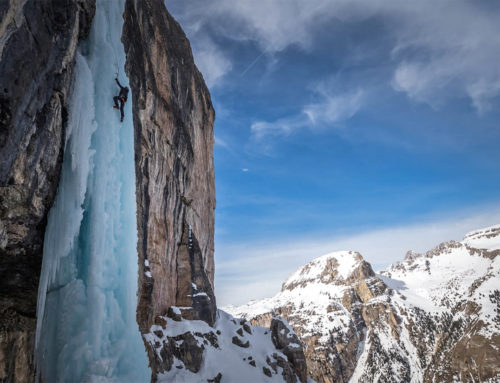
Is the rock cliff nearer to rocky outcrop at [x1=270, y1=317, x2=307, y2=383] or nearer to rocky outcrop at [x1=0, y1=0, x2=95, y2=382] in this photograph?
rocky outcrop at [x1=270, y1=317, x2=307, y2=383]

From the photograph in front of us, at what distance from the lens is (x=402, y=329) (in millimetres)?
153000

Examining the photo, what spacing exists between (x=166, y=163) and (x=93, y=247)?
1601 centimetres

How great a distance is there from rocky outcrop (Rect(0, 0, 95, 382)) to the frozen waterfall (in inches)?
17.1

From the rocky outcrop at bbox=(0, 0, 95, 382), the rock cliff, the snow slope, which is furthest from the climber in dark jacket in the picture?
the snow slope

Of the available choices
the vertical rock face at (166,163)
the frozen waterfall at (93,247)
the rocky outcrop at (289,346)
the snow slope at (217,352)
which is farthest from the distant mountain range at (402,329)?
the frozen waterfall at (93,247)

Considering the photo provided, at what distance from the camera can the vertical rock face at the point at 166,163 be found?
66.0ft

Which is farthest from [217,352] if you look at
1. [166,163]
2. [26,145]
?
[26,145]

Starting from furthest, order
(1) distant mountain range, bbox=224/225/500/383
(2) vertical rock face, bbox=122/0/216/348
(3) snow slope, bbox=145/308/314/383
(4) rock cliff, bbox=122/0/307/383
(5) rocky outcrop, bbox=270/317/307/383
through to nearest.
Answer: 1. (1) distant mountain range, bbox=224/225/500/383
2. (5) rocky outcrop, bbox=270/317/307/383
3. (3) snow slope, bbox=145/308/314/383
4. (4) rock cliff, bbox=122/0/307/383
5. (2) vertical rock face, bbox=122/0/216/348

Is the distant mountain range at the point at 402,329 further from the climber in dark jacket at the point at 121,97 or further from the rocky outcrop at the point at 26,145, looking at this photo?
the climber in dark jacket at the point at 121,97

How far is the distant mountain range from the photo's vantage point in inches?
4779

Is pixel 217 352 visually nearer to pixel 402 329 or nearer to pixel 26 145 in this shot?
pixel 26 145

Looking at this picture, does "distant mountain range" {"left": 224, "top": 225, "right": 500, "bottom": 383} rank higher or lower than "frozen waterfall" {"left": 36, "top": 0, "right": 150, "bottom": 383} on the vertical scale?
lower

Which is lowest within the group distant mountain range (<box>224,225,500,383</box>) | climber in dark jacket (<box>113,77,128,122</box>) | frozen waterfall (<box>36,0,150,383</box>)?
distant mountain range (<box>224,225,500,383</box>)

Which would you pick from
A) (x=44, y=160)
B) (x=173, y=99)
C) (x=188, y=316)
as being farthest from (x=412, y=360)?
(x=44, y=160)
